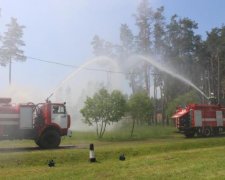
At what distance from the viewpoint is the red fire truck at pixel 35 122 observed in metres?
24.6

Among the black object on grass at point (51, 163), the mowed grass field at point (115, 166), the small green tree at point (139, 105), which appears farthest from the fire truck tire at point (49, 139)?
the small green tree at point (139, 105)

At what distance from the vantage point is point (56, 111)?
2638cm

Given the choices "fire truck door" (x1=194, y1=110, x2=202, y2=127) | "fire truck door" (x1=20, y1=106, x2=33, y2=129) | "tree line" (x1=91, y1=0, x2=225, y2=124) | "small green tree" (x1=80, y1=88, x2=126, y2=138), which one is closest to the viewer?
"fire truck door" (x1=20, y1=106, x2=33, y2=129)

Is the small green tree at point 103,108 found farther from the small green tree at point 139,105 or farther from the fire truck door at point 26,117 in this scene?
the fire truck door at point 26,117

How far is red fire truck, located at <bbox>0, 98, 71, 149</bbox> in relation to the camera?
80.8 feet

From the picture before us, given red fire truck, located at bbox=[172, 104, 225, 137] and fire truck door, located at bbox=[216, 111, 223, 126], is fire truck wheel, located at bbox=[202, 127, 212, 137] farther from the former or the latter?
fire truck door, located at bbox=[216, 111, 223, 126]

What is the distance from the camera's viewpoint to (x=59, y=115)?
2639 centimetres

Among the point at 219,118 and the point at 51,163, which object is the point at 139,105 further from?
the point at 51,163

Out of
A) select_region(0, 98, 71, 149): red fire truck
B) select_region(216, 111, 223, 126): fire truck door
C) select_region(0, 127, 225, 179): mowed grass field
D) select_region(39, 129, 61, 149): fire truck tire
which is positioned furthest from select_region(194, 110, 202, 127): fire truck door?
select_region(0, 127, 225, 179): mowed grass field

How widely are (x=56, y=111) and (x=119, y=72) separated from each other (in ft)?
134

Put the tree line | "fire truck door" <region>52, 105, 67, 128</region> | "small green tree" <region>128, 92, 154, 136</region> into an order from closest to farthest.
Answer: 1. "fire truck door" <region>52, 105, 67, 128</region>
2. "small green tree" <region>128, 92, 154, 136</region>
3. the tree line

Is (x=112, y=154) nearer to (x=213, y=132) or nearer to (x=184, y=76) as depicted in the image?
(x=213, y=132)

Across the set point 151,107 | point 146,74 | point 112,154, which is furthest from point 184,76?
point 112,154

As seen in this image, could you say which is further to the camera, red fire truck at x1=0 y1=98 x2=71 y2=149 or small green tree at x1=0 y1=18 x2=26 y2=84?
small green tree at x1=0 y1=18 x2=26 y2=84
